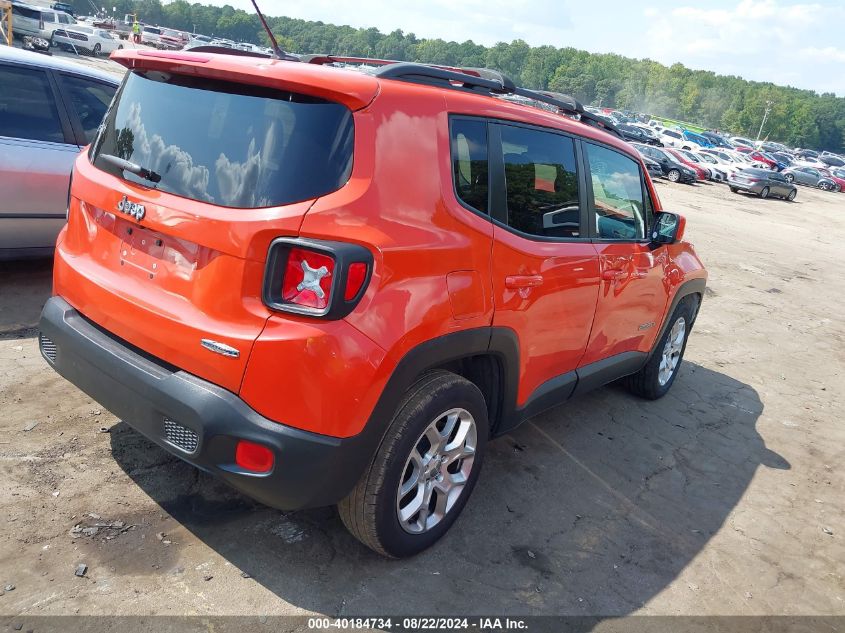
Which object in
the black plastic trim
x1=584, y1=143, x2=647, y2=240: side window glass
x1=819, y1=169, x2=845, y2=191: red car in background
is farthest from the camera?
x1=819, y1=169, x2=845, y2=191: red car in background

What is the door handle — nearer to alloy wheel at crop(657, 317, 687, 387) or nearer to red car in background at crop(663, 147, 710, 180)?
alloy wheel at crop(657, 317, 687, 387)

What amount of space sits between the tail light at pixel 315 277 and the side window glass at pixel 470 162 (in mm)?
682

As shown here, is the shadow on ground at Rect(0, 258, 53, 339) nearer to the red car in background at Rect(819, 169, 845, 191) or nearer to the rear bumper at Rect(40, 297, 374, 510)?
the rear bumper at Rect(40, 297, 374, 510)

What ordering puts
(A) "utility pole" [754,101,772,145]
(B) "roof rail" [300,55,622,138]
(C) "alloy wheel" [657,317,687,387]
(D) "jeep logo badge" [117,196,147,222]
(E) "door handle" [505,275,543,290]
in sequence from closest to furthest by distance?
(D) "jeep logo badge" [117,196,147,222], (B) "roof rail" [300,55,622,138], (E) "door handle" [505,275,543,290], (C) "alloy wheel" [657,317,687,387], (A) "utility pole" [754,101,772,145]

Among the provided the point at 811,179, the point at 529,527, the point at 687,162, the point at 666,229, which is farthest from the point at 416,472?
the point at 811,179

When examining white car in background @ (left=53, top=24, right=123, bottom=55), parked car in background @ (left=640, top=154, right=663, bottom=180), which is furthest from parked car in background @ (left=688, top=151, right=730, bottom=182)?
white car in background @ (left=53, top=24, right=123, bottom=55)

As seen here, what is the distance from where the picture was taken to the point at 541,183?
343 centimetres

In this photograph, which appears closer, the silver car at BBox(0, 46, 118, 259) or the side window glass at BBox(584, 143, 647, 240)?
the side window glass at BBox(584, 143, 647, 240)

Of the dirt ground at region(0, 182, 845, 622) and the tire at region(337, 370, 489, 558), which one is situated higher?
the tire at region(337, 370, 489, 558)

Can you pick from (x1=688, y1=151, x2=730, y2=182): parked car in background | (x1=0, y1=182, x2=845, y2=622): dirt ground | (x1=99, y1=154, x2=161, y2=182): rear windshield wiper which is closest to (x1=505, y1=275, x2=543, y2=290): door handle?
(x1=0, y1=182, x2=845, y2=622): dirt ground

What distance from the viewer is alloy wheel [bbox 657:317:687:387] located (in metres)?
5.37

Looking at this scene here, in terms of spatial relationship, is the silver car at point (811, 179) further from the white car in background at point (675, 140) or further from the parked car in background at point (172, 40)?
the parked car in background at point (172, 40)

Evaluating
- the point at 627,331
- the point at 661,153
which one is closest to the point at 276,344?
the point at 627,331

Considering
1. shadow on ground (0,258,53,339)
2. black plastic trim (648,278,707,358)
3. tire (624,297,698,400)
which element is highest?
black plastic trim (648,278,707,358)
